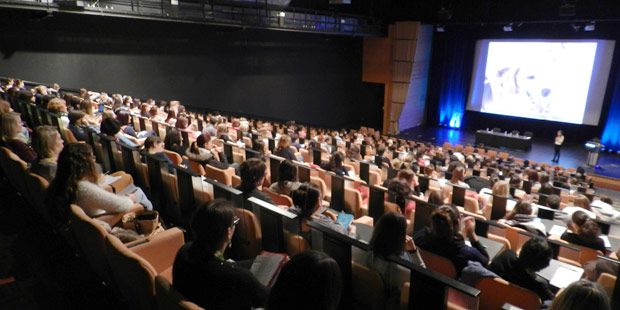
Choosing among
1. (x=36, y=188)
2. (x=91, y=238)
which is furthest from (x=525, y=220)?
(x=36, y=188)

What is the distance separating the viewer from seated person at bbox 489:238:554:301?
2.34m

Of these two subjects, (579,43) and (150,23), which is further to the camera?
(579,43)

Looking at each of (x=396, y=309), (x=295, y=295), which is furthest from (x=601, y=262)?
(x=295, y=295)

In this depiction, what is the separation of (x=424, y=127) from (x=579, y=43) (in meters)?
6.44

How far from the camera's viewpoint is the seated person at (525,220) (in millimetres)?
3669

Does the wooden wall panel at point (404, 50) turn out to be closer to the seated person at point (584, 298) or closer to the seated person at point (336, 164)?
the seated person at point (336, 164)

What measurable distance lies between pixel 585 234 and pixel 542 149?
1224cm

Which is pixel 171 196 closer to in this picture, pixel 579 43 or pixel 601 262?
pixel 601 262

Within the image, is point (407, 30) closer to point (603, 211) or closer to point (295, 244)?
point (603, 211)

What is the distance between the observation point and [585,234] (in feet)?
10.9

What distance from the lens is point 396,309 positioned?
2027 mm

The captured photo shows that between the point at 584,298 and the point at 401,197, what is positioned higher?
the point at 584,298

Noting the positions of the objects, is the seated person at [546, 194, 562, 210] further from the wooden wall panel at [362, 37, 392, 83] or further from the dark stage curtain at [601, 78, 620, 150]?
the wooden wall panel at [362, 37, 392, 83]

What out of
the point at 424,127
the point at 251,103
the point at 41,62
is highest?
the point at 41,62
